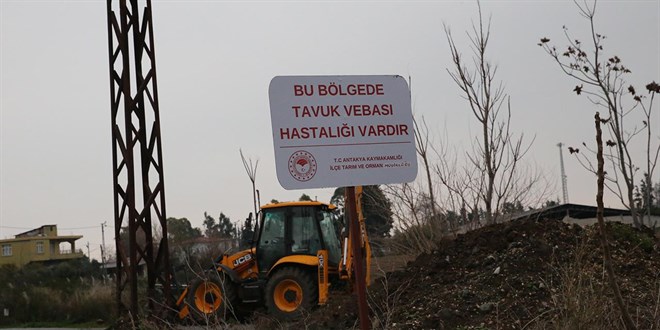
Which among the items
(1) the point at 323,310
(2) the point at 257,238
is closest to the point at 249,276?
(2) the point at 257,238

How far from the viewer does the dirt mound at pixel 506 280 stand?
27.6ft

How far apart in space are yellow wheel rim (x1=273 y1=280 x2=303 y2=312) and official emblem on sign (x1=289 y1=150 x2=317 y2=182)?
10919 mm

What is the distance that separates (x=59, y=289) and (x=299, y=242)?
778 inches

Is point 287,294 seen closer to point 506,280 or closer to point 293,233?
point 293,233

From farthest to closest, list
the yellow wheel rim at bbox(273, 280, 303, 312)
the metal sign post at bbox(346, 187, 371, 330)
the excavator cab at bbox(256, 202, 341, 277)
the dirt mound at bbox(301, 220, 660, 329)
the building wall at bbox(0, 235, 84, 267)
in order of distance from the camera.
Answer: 1. the building wall at bbox(0, 235, 84, 267)
2. the excavator cab at bbox(256, 202, 341, 277)
3. the yellow wheel rim at bbox(273, 280, 303, 312)
4. the dirt mound at bbox(301, 220, 660, 329)
5. the metal sign post at bbox(346, 187, 371, 330)

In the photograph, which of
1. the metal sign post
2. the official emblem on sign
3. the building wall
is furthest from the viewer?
the building wall

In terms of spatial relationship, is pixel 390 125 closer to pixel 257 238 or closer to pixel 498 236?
pixel 498 236

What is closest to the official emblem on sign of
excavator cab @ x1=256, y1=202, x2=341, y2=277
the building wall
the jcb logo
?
excavator cab @ x1=256, y1=202, x2=341, y2=277

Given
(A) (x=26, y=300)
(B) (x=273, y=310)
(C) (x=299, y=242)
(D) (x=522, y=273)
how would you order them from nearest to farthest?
1. (D) (x=522, y=273)
2. (B) (x=273, y=310)
3. (C) (x=299, y=242)
4. (A) (x=26, y=300)

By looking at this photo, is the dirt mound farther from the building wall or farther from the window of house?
the window of house

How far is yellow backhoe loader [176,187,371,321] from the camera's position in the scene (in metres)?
15.5

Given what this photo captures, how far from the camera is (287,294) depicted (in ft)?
51.1

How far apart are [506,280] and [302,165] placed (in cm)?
586

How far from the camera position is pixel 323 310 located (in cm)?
1174
